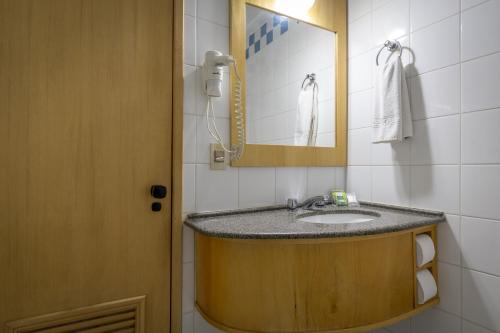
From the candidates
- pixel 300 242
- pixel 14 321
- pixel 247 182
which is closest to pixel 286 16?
pixel 247 182

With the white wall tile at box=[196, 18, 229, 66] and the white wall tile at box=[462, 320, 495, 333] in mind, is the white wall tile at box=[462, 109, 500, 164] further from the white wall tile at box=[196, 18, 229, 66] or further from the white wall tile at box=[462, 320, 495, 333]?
the white wall tile at box=[196, 18, 229, 66]

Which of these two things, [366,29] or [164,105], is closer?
[164,105]

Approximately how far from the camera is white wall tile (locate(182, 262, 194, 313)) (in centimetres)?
122

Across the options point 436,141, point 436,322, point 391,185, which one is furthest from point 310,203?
point 436,322

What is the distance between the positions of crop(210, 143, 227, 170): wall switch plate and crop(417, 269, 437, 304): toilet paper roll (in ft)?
3.16

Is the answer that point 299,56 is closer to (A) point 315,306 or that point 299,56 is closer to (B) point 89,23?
(B) point 89,23

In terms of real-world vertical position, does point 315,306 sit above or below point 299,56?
below

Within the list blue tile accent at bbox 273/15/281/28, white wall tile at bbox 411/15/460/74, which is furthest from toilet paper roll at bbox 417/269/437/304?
blue tile accent at bbox 273/15/281/28

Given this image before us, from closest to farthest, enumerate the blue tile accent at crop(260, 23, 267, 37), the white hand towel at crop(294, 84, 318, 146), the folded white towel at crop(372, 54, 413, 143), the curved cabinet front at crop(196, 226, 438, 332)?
the curved cabinet front at crop(196, 226, 438, 332) < the folded white towel at crop(372, 54, 413, 143) < the blue tile accent at crop(260, 23, 267, 37) < the white hand towel at crop(294, 84, 318, 146)

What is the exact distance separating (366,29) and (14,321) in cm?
206

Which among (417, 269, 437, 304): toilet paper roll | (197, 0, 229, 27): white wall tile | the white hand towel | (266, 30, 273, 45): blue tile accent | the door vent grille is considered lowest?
the door vent grille

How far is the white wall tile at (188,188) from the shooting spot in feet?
4.03

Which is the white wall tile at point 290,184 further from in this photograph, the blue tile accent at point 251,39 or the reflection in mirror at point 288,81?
the blue tile accent at point 251,39

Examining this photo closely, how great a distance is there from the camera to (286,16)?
1.53 m
